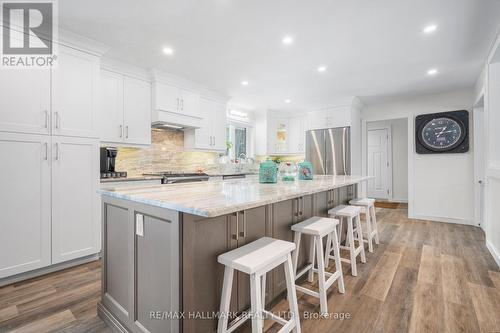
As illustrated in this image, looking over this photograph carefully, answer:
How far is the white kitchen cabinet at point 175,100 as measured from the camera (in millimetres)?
3607

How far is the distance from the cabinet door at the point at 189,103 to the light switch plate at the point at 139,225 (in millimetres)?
2814

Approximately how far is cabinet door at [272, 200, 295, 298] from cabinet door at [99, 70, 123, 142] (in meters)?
2.51

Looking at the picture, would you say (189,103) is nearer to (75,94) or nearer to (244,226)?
(75,94)

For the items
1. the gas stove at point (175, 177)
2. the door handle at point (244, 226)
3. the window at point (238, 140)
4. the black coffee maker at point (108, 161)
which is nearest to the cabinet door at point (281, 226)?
the door handle at point (244, 226)

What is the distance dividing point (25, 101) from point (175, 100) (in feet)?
6.17

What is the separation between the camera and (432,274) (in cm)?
238

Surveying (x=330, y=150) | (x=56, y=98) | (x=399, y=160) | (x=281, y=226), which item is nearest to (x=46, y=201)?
(x=56, y=98)

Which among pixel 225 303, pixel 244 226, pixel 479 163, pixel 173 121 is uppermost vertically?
pixel 173 121

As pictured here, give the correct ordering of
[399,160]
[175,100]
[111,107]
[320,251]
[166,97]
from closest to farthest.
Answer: [320,251], [111,107], [166,97], [175,100], [399,160]

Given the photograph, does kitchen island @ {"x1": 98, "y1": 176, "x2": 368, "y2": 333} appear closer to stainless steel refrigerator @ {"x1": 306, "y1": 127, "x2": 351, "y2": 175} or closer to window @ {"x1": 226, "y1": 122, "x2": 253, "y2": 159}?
stainless steel refrigerator @ {"x1": 306, "y1": 127, "x2": 351, "y2": 175}

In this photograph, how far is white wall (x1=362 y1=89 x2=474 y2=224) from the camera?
4262 mm

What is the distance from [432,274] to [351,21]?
259 cm

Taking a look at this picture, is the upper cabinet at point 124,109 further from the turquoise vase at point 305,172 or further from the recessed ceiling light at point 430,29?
the recessed ceiling light at point 430,29

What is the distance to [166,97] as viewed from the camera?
146 inches
